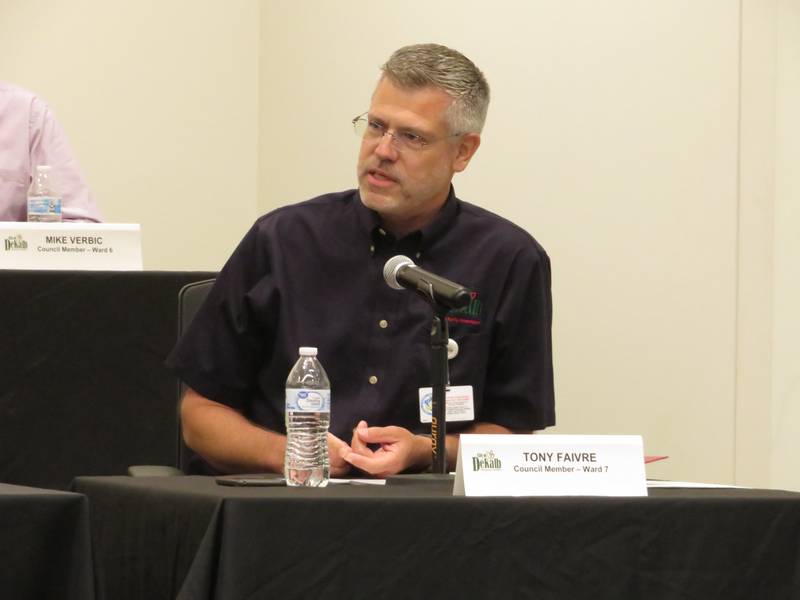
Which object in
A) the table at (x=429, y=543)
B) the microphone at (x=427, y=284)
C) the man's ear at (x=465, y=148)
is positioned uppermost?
the man's ear at (x=465, y=148)

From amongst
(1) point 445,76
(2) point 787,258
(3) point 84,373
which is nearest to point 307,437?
(1) point 445,76

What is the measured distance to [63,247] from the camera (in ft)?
11.3

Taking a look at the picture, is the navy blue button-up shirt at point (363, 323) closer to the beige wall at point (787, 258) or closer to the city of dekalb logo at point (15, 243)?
the city of dekalb logo at point (15, 243)

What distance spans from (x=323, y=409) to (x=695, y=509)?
1.84 ft

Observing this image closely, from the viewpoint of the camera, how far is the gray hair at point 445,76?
2.65 meters

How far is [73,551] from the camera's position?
64.7 inches

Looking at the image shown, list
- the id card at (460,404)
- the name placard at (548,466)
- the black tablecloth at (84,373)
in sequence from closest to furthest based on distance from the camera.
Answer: the name placard at (548,466) → the id card at (460,404) → the black tablecloth at (84,373)

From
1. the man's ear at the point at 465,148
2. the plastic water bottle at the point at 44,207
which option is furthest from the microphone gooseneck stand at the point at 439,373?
the plastic water bottle at the point at 44,207

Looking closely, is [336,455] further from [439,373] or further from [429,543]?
[429,543]

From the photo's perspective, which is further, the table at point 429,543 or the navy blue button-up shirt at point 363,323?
the navy blue button-up shirt at point 363,323

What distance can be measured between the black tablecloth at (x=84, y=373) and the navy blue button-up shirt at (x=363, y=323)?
78 centimetres

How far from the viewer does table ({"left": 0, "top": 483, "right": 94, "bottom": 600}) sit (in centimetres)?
161

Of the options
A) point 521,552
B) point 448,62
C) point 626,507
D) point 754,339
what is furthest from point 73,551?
point 754,339

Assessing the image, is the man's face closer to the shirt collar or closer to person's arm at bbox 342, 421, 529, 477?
the shirt collar
